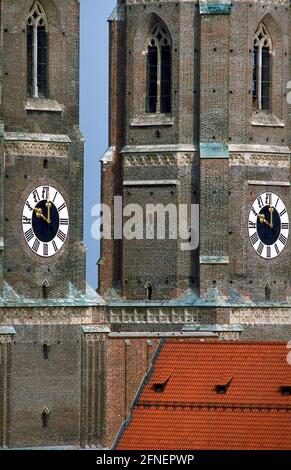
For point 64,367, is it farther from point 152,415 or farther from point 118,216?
point 152,415

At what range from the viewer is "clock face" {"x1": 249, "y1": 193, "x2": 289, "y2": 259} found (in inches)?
4968

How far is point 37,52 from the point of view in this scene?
121938 mm

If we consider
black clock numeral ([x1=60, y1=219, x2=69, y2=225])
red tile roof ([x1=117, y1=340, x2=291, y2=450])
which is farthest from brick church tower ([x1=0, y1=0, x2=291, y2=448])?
red tile roof ([x1=117, y1=340, x2=291, y2=450])

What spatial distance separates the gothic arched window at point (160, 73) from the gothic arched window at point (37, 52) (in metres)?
5.11

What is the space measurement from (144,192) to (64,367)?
23.2 feet

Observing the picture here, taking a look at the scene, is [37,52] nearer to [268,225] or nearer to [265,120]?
[265,120]

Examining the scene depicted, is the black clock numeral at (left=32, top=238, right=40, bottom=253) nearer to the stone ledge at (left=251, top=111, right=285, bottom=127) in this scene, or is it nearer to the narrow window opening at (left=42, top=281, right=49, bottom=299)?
the narrow window opening at (left=42, top=281, right=49, bottom=299)

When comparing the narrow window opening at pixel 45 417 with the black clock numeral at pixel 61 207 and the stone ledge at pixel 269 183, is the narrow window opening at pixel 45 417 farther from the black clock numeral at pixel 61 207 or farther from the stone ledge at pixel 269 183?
the stone ledge at pixel 269 183

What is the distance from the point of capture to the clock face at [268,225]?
126 meters

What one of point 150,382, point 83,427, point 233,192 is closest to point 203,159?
point 233,192

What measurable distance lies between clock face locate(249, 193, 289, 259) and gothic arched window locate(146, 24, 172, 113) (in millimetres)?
4159

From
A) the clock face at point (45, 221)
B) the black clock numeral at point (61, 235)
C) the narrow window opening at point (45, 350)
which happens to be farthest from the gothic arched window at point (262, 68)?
the narrow window opening at point (45, 350)

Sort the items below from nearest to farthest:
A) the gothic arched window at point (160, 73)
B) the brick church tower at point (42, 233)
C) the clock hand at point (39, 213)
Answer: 1. the brick church tower at point (42, 233)
2. the clock hand at point (39, 213)
3. the gothic arched window at point (160, 73)

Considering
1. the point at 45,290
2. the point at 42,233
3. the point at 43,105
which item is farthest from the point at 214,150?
the point at 45,290
